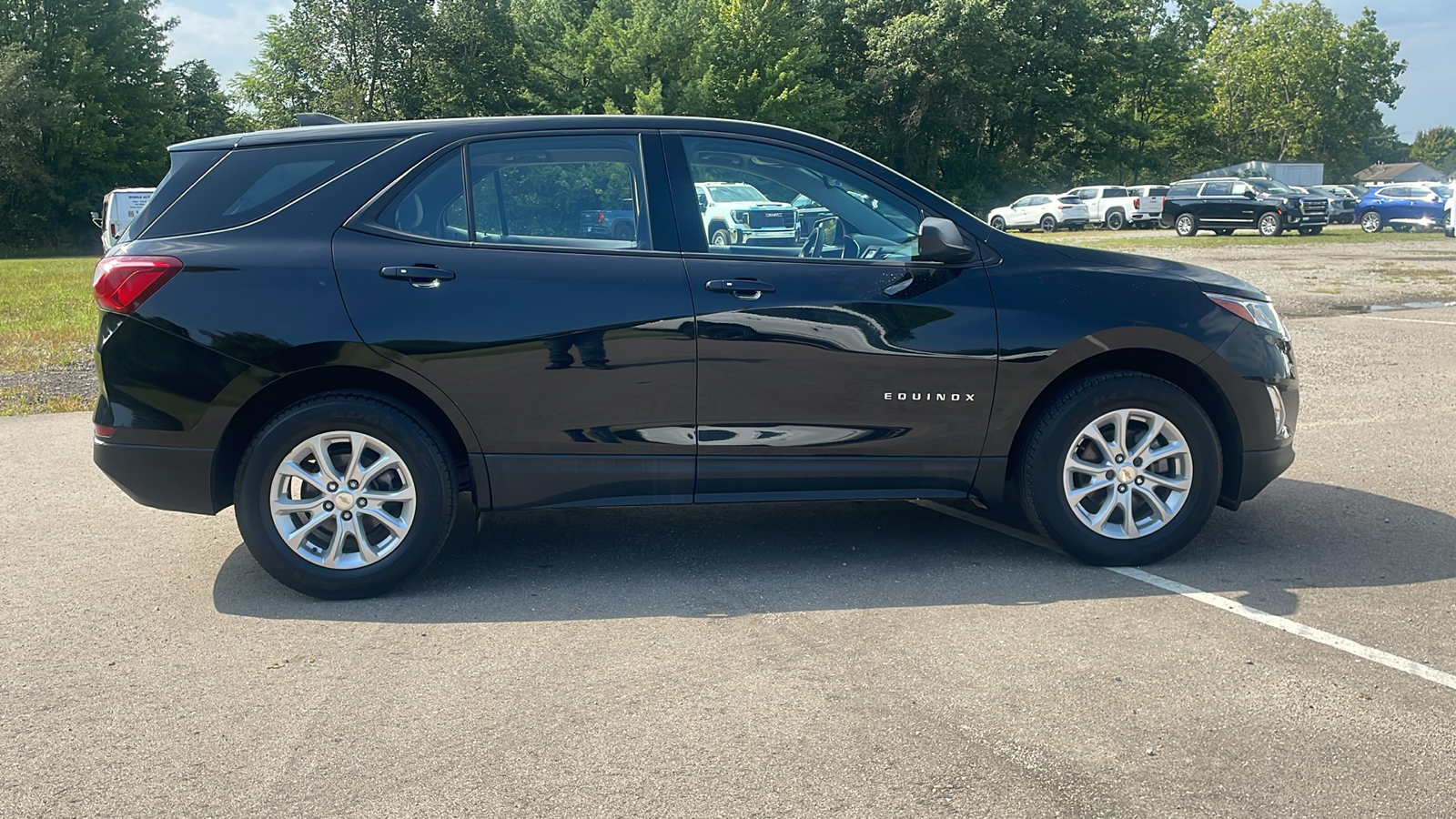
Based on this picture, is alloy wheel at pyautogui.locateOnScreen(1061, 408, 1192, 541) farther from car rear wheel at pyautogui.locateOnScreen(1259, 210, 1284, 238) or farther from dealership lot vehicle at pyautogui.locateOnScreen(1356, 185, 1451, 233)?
dealership lot vehicle at pyautogui.locateOnScreen(1356, 185, 1451, 233)

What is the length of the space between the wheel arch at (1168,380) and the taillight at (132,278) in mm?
3211

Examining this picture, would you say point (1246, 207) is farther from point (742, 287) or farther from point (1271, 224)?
point (742, 287)

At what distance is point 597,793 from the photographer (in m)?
3.02

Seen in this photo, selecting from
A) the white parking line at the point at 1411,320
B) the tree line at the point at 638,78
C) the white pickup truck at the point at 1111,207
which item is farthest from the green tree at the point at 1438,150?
the white parking line at the point at 1411,320

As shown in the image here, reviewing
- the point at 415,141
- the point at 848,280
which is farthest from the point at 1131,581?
the point at 415,141

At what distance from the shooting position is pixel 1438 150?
579 feet

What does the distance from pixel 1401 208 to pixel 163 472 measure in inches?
1676

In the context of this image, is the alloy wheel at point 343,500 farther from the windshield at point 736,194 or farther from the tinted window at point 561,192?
the windshield at point 736,194

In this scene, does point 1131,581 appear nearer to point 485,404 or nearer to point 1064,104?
point 485,404

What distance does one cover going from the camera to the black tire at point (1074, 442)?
472 cm

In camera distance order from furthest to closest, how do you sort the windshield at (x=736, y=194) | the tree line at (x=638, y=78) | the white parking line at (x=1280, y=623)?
the tree line at (x=638, y=78) → the windshield at (x=736, y=194) → the white parking line at (x=1280, y=623)

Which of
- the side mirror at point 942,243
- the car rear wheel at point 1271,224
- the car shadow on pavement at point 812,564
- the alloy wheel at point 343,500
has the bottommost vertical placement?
the car shadow on pavement at point 812,564

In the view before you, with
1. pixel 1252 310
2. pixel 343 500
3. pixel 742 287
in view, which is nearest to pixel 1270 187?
pixel 1252 310

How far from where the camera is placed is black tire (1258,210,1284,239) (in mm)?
35906
